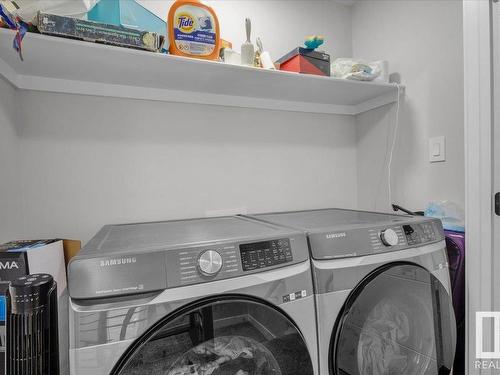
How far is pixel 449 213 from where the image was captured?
54.8 inches

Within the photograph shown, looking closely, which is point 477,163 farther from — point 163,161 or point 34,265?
point 34,265

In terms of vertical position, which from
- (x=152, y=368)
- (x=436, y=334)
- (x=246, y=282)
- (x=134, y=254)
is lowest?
(x=436, y=334)

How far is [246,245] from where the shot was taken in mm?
831

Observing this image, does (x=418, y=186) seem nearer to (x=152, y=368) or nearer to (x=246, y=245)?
(x=246, y=245)

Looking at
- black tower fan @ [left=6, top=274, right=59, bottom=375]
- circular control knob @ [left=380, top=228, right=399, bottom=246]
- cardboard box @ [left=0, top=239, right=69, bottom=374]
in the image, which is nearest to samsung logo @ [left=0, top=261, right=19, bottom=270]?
cardboard box @ [left=0, top=239, right=69, bottom=374]

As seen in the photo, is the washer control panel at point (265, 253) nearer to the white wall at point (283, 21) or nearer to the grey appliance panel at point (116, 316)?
the grey appliance panel at point (116, 316)

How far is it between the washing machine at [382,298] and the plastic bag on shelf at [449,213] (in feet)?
1.03

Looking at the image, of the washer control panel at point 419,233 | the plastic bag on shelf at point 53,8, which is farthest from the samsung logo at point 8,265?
the washer control panel at point 419,233

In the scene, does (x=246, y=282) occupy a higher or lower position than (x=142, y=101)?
lower

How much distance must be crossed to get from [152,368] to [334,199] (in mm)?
1480

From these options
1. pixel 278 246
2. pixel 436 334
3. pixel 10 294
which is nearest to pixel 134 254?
pixel 10 294

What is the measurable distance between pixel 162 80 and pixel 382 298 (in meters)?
1.31

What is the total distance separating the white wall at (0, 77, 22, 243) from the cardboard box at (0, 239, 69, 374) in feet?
0.59

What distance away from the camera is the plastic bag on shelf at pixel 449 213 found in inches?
53.4
